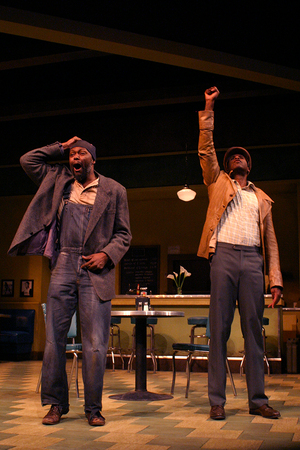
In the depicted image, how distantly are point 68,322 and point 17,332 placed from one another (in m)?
7.19

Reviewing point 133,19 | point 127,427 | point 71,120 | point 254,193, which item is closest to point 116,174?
point 71,120

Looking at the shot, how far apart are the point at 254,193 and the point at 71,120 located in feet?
21.8

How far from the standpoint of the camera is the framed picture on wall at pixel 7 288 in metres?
10.5

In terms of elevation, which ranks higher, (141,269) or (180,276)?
(141,269)

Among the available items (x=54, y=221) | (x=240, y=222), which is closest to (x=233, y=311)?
(x=240, y=222)

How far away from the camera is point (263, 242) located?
323 centimetres

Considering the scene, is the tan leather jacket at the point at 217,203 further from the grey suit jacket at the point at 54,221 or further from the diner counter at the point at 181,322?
the diner counter at the point at 181,322

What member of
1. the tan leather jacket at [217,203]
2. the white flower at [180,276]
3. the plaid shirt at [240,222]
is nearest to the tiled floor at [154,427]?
the tan leather jacket at [217,203]

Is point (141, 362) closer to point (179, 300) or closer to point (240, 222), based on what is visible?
point (240, 222)

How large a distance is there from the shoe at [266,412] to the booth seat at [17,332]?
23.2ft

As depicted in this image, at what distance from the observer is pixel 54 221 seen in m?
2.91

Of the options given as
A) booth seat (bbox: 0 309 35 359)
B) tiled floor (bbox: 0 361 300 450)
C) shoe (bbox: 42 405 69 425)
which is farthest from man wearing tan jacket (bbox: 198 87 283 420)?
booth seat (bbox: 0 309 35 359)

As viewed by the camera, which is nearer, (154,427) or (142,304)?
(154,427)

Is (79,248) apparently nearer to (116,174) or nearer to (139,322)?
(139,322)
